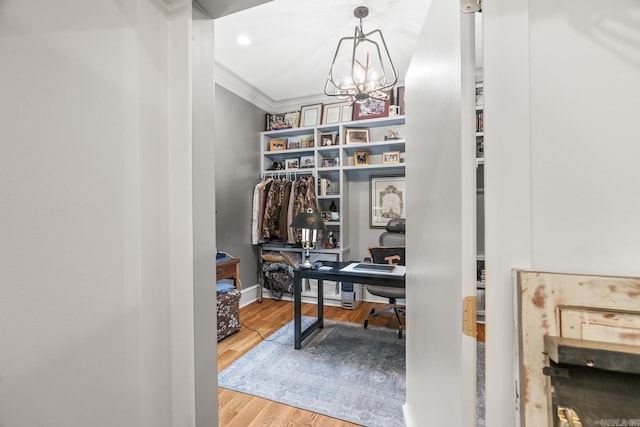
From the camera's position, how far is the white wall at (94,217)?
0.60m

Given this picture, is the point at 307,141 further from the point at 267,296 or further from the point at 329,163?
the point at 267,296

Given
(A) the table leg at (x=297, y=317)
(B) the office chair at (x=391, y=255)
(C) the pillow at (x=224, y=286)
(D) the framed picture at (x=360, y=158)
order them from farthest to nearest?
(D) the framed picture at (x=360, y=158), (B) the office chair at (x=391, y=255), (C) the pillow at (x=224, y=286), (A) the table leg at (x=297, y=317)

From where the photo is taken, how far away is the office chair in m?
2.85

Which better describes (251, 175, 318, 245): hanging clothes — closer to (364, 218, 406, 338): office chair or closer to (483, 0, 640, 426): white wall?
(364, 218, 406, 338): office chair

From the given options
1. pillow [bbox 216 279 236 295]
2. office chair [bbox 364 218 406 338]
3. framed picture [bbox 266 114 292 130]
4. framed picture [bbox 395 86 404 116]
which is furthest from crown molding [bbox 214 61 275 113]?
office chair [bbox 364 218 406 338]

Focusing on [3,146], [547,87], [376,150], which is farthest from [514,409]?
[376,150]

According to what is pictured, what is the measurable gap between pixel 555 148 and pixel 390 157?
121 inches

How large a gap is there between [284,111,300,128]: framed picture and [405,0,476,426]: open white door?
2.89 m

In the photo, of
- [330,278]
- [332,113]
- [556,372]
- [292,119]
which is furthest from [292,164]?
[556,372]

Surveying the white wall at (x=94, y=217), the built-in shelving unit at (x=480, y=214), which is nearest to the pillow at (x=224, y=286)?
the white wall at (x=94, y=217)

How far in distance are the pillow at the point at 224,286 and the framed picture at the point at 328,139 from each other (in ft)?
7.26

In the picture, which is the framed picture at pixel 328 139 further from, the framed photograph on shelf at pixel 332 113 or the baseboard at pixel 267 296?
the baseboard at pixel 267 296

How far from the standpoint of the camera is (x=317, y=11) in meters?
2.21

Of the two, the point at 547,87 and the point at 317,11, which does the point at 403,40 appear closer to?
the point at 317,11
